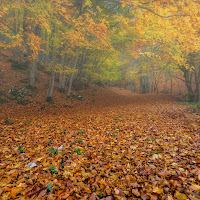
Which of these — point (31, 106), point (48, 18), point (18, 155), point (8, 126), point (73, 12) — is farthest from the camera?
point (73, 12)

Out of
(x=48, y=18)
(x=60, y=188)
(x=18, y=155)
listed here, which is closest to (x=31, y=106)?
(x=48, y=18)

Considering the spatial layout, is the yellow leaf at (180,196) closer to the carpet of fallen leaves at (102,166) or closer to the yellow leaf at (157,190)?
the carpet of fallen leaves at (102,166)

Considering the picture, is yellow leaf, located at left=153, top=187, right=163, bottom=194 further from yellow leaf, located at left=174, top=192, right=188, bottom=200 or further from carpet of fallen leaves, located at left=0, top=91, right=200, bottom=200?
yellow leaf, located at left=174, top=192, right=188, bottom=200

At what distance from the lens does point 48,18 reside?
8852mm

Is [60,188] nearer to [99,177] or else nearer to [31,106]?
[99,177]

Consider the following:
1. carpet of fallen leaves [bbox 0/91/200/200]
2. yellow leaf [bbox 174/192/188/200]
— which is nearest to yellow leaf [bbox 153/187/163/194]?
carpet of fallen leaves [bbox 0/91/200/200]

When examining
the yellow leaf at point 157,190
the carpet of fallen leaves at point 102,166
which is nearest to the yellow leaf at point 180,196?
the carpet of fallen leaves at point 102,166

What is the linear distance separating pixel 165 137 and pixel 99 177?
301 centimetres

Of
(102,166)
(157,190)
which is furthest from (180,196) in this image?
(102,166)

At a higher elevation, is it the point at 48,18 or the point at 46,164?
the point at 48,18

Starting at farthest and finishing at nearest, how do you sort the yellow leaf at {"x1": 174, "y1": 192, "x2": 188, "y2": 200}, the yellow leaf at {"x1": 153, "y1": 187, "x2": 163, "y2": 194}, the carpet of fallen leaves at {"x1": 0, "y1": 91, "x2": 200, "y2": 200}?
→ the carpet of fallen leaves at {"x1": 0, "y1": 91, "x2": 200, "y2": 200} → the yellow leaf at {"x1": 153, "y1": 187, "x2": 163, "y2": 194} → the yellow leaf at {"x1": 174, "y1": 192, "x2": 188, "y2": 200}

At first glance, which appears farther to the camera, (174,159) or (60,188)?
(174,159)

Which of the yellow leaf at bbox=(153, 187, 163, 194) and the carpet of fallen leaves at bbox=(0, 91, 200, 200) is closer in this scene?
the yellow leaf at bbox=(153, 187, 163, 194)

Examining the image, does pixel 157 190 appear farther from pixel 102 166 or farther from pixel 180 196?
pixel 102 166
